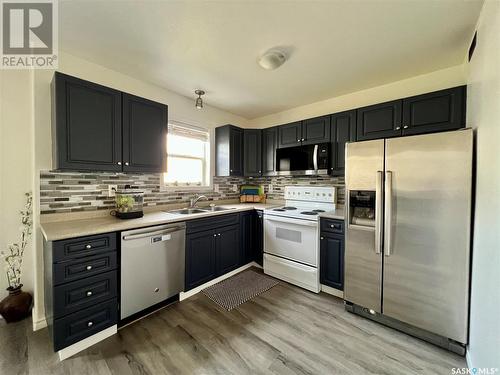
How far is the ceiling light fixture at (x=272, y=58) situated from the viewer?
Answer: 6.28ft

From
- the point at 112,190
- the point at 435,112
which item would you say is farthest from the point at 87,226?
the point at 435,112

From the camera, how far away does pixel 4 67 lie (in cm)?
194

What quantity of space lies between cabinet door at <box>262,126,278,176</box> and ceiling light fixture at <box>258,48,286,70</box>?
1.41 meters

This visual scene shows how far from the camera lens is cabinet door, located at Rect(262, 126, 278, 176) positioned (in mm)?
3391

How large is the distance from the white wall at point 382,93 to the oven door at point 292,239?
174 cm

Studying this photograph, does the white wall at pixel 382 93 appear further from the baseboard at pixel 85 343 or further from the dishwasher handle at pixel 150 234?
the baseboard at pixel 85 343

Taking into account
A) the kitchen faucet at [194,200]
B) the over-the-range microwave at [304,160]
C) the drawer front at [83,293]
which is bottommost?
the drawer front at [83,293]

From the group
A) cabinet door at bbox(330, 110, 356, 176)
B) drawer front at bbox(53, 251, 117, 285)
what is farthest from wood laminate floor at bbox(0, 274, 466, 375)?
cabinet door at bbox(330, 110, 356, 176)

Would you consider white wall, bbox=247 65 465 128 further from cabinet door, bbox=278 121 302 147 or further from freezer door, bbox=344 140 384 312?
freezer door, bbox=344 140 384 312

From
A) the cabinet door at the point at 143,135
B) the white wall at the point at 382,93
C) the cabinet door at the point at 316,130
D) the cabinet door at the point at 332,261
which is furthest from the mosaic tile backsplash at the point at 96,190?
the white wall at the point at 382,93

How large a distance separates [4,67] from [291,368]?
11.7 ft

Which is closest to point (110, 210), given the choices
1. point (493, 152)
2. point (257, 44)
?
point (257, 44)

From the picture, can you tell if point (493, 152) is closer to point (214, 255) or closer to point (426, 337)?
point (426, 337)

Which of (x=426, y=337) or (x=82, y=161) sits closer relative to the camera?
(x=426, y=337)
